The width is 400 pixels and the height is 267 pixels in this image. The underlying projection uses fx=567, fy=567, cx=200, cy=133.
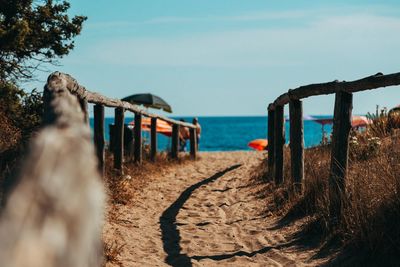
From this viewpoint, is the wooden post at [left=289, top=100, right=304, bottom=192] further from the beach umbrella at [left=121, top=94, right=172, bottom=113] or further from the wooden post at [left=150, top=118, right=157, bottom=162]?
the beach umbrella at [left=121, top=94, right=172, bottom=113]

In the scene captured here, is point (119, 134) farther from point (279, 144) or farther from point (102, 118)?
point (279, 144)

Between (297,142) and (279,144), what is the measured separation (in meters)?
1.72

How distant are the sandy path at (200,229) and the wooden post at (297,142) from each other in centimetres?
73

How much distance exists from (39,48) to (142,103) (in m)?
8.58

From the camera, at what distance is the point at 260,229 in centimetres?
691

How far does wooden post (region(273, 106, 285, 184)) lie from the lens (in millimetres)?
9688

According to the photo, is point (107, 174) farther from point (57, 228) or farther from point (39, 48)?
point (57, 228)

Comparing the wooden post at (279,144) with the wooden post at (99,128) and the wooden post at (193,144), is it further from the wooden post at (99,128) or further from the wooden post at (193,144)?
the wooden post at (193,144)

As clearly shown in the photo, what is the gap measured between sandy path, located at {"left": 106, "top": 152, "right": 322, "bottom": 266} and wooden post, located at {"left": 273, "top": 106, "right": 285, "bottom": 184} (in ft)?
1.78

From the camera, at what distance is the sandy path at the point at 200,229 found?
5617 millimetres

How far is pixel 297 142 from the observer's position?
325 inches

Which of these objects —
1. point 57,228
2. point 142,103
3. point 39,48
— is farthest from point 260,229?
point 142,103

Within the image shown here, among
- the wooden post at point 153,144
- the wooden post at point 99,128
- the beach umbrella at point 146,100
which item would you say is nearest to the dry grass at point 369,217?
the wooden post at point 99,128

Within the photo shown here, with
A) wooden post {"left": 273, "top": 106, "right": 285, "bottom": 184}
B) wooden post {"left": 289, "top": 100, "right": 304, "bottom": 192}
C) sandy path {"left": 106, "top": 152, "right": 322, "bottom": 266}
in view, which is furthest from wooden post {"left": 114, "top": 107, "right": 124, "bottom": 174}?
wooden post {"left": 289, "top": 100, "right": 304, "bottom": 192}
